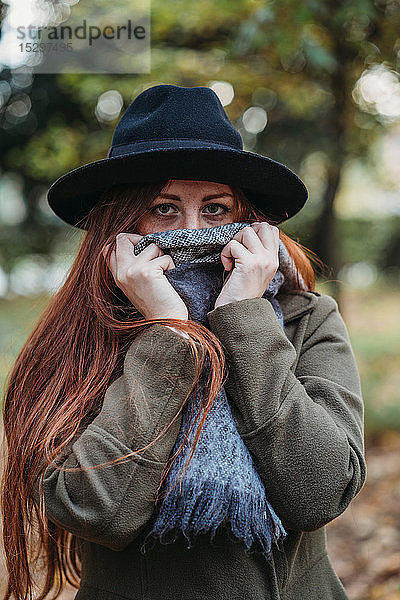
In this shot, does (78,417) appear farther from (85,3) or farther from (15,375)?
(85,3)

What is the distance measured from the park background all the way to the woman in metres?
0.35

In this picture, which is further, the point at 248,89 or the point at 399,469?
the point at 399,469

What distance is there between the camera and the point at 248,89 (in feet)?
16.4

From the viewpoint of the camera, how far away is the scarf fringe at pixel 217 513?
60.6 inches

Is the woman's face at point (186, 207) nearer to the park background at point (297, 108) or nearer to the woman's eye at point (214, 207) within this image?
the woman's eye at point (214, 207)

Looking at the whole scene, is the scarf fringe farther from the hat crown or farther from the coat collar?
the hat crown

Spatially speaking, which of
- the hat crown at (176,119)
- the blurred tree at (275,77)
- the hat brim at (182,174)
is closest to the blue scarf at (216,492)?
the hat brim at (182,174)

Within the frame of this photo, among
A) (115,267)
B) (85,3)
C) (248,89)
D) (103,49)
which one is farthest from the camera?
(103,49)

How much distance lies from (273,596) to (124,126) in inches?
52.4

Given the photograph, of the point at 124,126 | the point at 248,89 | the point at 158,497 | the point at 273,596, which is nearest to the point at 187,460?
the point at 158,497

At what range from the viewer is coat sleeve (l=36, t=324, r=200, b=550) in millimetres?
1506

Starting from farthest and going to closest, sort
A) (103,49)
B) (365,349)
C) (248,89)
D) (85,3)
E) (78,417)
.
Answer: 1. (365,349)
2. (103,49)
3. (248,89)
4. (85,3)
5. (78,417)

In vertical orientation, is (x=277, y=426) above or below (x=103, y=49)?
below

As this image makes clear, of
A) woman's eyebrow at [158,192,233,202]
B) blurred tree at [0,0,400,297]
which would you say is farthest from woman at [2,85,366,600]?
blurred tree at [0,0,400,297]
